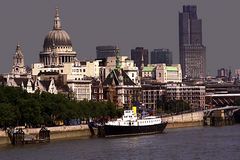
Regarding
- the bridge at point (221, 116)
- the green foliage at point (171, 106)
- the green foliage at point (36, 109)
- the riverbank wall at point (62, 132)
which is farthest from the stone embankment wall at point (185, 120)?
the riverbank wall at point (62, 132)

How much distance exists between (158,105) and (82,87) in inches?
867

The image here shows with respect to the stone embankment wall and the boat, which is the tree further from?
the stone embankment wall

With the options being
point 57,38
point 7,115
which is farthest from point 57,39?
point 7,115

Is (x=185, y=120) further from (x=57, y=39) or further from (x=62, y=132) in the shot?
(x=57, y=39)

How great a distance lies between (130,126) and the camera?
358 ft

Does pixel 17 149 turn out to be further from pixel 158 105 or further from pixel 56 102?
pixel 158 105

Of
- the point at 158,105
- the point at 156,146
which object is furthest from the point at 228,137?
the point at 158,105

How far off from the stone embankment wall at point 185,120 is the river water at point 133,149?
33.8m

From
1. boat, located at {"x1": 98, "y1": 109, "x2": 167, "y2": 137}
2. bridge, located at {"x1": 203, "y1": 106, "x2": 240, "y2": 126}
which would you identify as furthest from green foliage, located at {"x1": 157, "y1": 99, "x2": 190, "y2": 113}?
boat, located at {"x1": 98, "y1": 109, "x2": 167, "y2": 137}

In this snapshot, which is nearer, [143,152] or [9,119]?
[143,152]

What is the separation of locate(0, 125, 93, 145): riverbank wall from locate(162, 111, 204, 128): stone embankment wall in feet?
92.0

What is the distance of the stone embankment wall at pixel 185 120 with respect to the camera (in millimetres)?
136750

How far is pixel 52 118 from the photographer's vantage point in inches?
4250

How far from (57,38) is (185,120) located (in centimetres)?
5481
